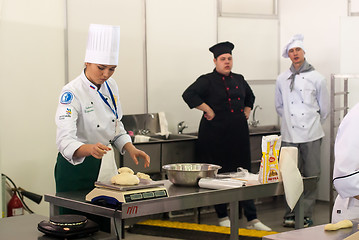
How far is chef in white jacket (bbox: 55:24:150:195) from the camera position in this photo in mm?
3285

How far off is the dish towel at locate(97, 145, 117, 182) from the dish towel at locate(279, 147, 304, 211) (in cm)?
99

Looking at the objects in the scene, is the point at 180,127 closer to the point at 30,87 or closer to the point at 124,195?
the point at 30,87

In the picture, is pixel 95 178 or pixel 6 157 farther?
pixel 6 157

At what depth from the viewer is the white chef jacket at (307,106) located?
233 inches

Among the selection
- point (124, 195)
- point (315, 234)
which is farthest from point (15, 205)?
point (315, 234)

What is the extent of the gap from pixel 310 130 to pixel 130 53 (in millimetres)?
1894

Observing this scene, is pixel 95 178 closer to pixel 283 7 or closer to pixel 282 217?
pixel 282 217

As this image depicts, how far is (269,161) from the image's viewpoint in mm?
3545

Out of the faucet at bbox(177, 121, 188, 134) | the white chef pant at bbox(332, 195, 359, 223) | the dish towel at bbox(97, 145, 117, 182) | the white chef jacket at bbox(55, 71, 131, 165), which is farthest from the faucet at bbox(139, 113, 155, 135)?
the white chef pant at bbox(332, 195, 359, 223)

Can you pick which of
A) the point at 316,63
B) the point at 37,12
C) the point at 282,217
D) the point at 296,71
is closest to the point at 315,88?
the point at 296,71

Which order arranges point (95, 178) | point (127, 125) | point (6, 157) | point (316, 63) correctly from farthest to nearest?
point (316, 63), point (127, 125), point (6, 157), point (95, 178)

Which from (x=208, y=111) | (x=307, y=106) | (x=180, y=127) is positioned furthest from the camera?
(x=180, y=127)

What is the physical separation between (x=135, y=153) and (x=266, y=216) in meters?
3.18

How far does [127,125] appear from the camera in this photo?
5863 mm
